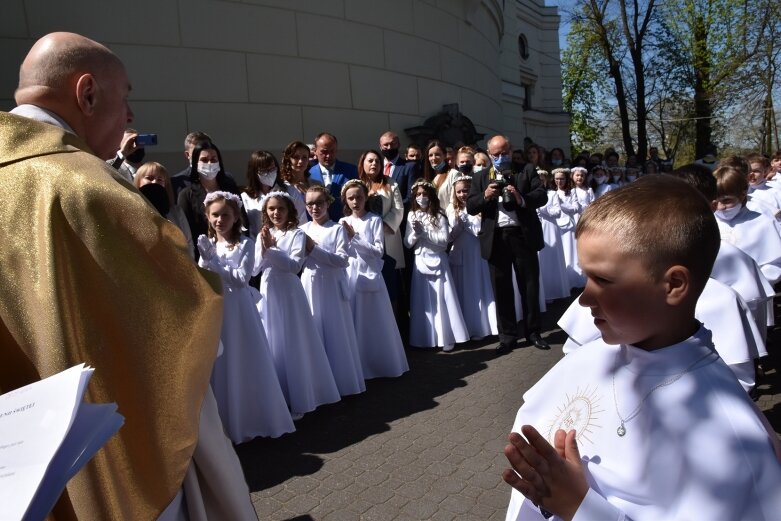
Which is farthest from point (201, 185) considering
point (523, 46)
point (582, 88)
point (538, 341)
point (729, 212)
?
point (582, 88)

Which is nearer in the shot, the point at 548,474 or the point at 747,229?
the point at 548,474

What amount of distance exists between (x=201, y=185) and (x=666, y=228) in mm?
4667

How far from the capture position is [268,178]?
5.88 metres

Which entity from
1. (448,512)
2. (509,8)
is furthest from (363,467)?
(509,8)

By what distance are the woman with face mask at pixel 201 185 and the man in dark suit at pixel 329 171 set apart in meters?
1.40

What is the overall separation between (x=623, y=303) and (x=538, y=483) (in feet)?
1.40

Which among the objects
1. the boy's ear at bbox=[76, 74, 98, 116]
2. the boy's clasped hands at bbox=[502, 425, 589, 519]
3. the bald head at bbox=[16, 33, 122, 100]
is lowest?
the boy's clasped hands at bbox=[502, 425, 589, 519]

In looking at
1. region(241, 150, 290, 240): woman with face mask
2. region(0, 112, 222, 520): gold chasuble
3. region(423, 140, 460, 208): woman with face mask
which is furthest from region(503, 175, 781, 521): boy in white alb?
region(423, 140, 460, 208): woman with face mask

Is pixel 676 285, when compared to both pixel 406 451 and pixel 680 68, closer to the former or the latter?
pixel 406 451

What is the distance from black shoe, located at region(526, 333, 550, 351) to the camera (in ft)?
21.2

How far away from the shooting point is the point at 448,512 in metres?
3.28

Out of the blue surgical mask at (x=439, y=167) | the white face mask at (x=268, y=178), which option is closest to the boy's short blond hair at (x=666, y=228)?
the white face mask at (x=268, y=178)

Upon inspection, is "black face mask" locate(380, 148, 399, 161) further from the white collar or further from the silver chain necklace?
the silver chain necklace

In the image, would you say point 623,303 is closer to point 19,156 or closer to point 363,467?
point 19,156
